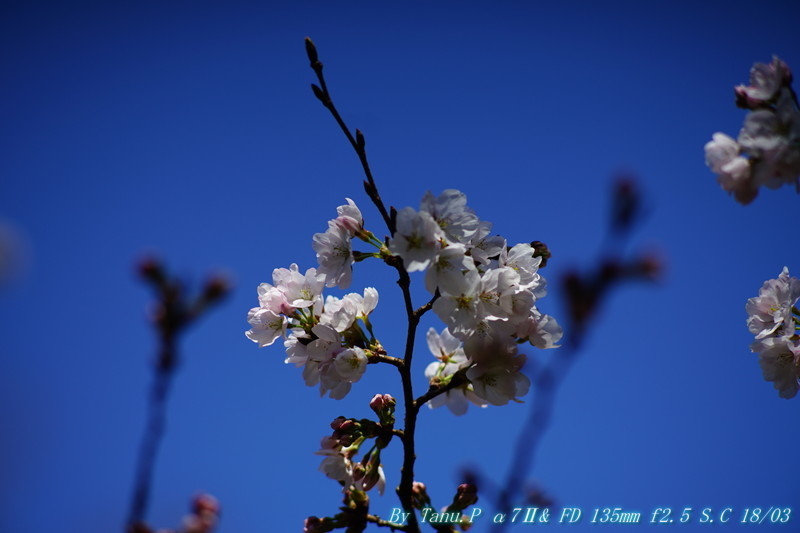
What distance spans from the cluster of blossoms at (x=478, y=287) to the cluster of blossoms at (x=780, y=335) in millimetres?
867

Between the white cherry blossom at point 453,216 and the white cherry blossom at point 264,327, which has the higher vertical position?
the white cherry blossom at point 453,216

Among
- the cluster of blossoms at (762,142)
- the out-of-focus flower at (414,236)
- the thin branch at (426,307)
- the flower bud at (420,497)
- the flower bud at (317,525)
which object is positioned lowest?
the flower bud at (317,525)

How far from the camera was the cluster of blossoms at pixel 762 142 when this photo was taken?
1.71m

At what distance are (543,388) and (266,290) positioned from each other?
122 cm

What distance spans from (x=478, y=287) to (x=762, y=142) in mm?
922

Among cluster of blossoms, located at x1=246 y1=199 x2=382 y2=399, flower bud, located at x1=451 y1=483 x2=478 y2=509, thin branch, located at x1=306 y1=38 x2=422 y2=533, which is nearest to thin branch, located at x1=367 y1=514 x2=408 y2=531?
thin branch, located at x1=306 y1=38 x2=422 y2=533

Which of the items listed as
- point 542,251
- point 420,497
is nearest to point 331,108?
point 542,251

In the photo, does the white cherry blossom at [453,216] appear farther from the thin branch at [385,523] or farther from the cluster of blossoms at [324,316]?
the thin branch at [385,523]

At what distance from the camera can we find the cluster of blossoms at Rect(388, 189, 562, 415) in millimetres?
1862

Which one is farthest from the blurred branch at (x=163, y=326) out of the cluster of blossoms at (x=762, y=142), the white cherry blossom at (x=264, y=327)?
the cluster of blossoms at (x=762, y=142)

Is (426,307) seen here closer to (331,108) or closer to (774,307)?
(331,108)

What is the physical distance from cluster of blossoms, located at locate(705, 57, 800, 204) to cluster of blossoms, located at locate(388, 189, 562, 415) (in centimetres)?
65

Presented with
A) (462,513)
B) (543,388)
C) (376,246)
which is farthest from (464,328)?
(462,513)

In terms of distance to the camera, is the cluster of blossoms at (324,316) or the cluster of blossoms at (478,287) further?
the cluster of blossoms at (324,316)
